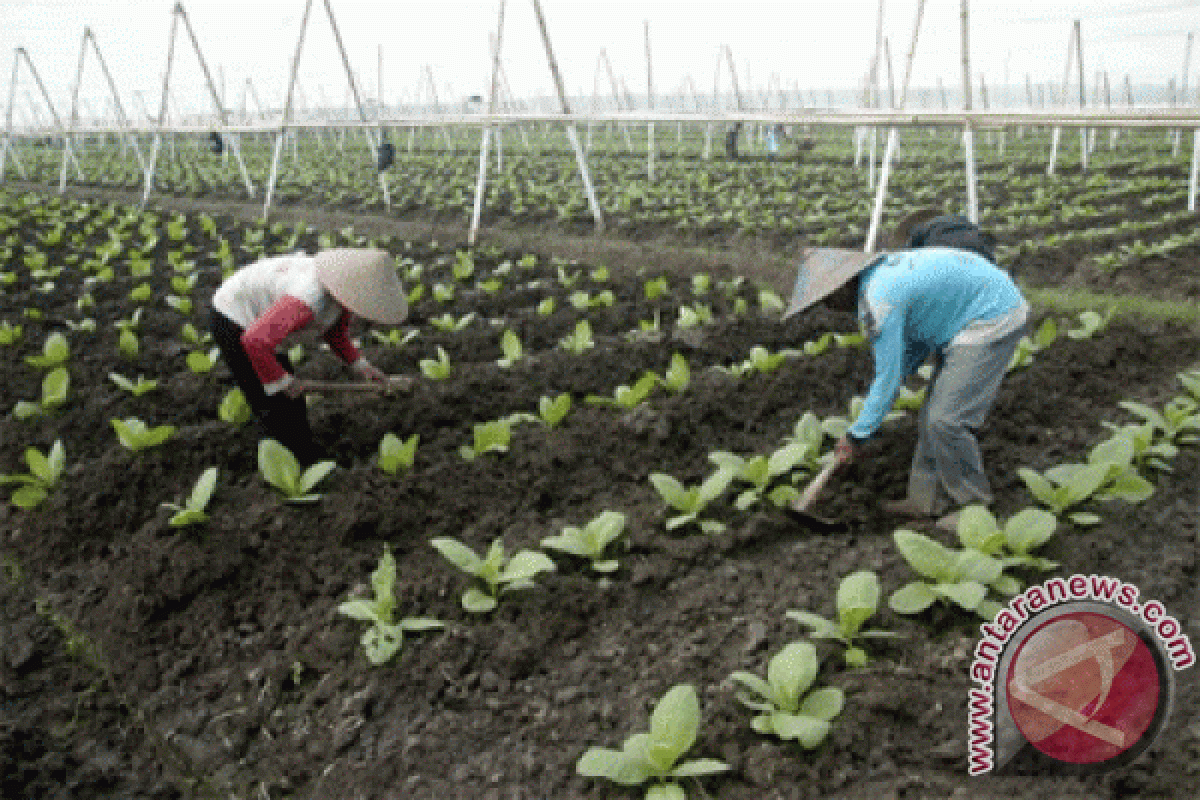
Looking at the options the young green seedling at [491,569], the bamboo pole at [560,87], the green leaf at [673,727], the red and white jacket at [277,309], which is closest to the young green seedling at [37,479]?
the red and white jacket at [277,309]

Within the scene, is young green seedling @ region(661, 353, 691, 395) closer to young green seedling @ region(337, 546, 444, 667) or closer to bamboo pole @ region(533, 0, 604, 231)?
young green seedling @ region(337, 546, 444, 667)

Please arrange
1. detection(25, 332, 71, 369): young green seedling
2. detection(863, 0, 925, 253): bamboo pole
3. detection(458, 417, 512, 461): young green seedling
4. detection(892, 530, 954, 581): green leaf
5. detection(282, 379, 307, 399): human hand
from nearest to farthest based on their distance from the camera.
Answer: detection(892, 530, 954, 581): green leaf
detection(282, 379, 307, 399): human hand
detection(458, 417, 512, 461): young green seedling
detection(25, 332, 71, 369): young green seedling
detection(863, 0, 925, 253): bamboo pole

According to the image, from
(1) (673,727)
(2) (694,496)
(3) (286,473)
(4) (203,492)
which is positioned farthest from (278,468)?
(1) (673,727)

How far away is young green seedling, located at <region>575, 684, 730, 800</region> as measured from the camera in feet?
9.12

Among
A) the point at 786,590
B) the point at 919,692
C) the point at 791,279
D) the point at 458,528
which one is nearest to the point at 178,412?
the point at 458,528

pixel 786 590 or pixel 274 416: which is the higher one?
pixel 274 416

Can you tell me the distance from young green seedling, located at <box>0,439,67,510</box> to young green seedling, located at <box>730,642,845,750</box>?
13.3ft

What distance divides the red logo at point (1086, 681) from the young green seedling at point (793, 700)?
958 mm

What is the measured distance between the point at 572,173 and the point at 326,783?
19.5m

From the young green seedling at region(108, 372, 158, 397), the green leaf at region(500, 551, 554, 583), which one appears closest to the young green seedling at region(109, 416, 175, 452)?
the young green seedling at region(108, 372, 158, 397)

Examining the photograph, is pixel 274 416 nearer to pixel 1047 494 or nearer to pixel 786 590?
pixel 786 590

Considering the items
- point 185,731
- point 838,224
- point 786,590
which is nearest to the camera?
point 185,731

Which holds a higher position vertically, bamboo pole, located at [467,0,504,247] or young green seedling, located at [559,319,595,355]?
bamboo pole, located at [467,0,504,247]

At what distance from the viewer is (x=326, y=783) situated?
3207mm
